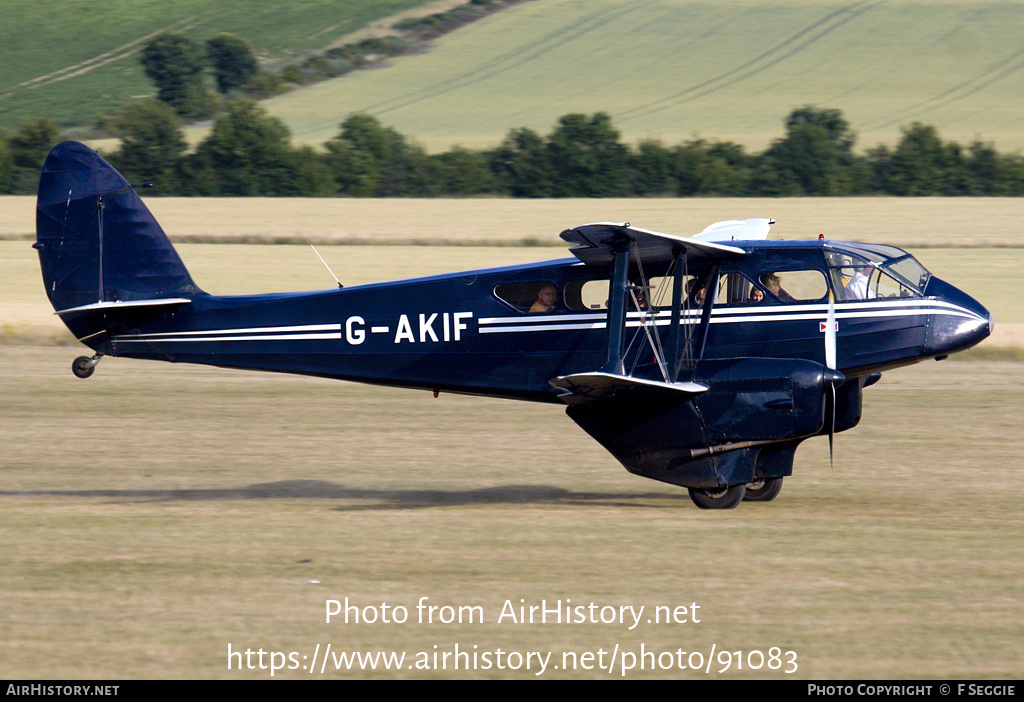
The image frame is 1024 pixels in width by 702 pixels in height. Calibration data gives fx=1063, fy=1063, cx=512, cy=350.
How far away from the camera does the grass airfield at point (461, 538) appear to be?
6922mm

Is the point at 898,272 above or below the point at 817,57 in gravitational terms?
below

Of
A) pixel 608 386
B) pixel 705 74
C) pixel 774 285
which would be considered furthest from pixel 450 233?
pixel 705 74

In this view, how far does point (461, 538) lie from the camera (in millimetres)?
9602

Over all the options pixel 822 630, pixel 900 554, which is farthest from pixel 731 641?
pixel 900 554

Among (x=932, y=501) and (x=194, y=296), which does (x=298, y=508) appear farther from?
(x=932, y=501)

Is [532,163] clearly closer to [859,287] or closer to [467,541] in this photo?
[859,287]

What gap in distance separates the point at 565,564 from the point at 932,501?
14.5 feet

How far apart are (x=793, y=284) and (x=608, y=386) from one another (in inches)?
88.3

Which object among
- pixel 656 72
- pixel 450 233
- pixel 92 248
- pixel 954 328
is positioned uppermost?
pixel 656 72

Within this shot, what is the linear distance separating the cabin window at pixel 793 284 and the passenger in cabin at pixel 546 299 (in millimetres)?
2091

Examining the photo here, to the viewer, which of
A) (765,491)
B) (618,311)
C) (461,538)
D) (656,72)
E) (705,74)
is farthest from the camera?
(656,72)

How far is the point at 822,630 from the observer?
23.4ft

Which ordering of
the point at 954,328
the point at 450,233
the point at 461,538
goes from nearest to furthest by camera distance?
the point at 461,538 < the point at 954,328 < the point at 450,233

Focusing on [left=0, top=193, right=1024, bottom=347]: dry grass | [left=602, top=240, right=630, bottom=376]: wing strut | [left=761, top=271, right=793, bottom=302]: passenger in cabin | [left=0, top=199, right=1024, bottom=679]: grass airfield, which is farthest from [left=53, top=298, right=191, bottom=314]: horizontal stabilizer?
[left=0, top=193, right=1024, bottom=347]: dry grass
